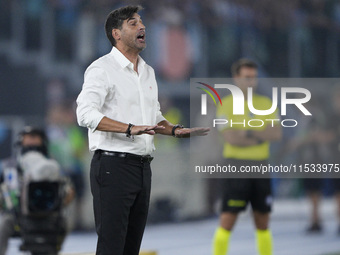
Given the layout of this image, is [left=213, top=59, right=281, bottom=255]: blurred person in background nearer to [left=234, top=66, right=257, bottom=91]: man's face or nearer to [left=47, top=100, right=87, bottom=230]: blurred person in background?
[left=234, top=66, right=257, bottom=91]: man's face

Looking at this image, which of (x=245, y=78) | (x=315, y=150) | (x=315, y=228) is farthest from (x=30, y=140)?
(x=315, y=228)

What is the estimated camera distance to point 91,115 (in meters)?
3.89

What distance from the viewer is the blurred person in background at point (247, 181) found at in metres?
6.86

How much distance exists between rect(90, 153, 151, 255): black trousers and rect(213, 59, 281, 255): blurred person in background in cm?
288

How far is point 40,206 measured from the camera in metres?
6.16

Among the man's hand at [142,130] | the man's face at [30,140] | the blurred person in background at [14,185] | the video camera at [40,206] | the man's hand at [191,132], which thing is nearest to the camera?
the man's hand at [142,130]

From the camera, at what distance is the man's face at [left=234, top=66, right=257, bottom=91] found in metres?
7.06

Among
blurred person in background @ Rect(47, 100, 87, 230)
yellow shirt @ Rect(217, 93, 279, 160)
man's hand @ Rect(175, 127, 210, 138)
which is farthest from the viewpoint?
blurred person in background @ Rect(47, 100, 87, 230)

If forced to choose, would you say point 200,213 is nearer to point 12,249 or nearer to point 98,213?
point 12,249

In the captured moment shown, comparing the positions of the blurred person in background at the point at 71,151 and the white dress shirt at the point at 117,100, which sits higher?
the white dress shirt at the point at 117,100

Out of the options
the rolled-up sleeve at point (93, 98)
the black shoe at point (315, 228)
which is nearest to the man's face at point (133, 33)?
the rolled-up sleeve at point (93, 98)

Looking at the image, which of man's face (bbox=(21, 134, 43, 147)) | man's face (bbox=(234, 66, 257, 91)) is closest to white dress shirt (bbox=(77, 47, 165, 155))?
man's face (bbox=(21, 134, 43, 147))

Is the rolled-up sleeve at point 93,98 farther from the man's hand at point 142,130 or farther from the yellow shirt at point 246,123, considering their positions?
the yellow shirt at point 246,123

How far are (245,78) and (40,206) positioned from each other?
2.05 metres
